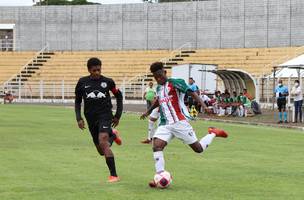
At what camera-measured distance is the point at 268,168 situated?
548 inches

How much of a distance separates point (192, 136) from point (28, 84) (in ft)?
164

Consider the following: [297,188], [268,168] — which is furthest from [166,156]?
[297,188]

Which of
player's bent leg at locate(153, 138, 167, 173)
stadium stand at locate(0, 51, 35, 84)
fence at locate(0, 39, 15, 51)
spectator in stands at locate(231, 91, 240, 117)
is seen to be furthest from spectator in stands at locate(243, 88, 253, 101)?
fence at locate(0, 39, 15, 51)

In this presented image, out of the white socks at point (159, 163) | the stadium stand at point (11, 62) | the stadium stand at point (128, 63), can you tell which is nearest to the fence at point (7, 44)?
the stadium stand at point (11, 62)

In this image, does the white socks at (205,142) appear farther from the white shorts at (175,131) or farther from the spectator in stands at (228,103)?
the spectator in stands at (228,103)

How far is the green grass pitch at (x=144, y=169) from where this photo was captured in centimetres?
1070

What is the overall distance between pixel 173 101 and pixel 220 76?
97.2ft

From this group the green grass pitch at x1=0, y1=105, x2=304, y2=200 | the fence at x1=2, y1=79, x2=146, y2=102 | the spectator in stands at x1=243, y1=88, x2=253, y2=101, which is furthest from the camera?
the fence at x1=2, y1=79, x2=146, y2=102

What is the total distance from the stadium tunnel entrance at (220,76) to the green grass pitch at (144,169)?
17.6m

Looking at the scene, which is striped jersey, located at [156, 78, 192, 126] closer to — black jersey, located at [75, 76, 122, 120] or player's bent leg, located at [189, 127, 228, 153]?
player's bent leg, located at [189, 127, 228, 153]

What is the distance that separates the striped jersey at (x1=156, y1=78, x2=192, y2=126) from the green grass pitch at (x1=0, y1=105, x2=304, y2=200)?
1.00 m

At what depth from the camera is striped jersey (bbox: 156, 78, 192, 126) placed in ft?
38.2

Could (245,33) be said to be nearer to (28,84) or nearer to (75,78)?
(75,78)

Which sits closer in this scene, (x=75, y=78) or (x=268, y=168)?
(x=268, y=168)
